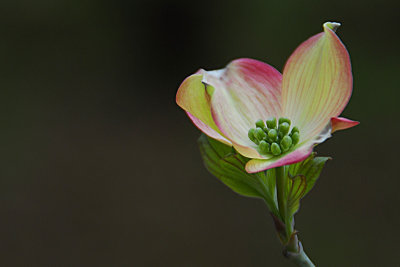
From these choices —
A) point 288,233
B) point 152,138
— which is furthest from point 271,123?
point 152,138

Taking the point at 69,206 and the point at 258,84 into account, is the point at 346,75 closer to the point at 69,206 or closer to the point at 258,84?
the point at 258,84

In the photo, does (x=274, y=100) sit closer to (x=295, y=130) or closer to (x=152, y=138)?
(x=295, y=130)

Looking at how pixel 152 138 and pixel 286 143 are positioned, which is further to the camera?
pixel 152 138

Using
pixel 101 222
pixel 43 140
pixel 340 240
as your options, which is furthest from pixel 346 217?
pixel 43 140

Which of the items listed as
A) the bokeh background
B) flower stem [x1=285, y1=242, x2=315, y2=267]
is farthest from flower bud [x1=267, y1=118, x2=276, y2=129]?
the bokeh background

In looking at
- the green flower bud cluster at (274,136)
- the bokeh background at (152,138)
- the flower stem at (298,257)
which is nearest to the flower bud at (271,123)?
the green flower bud cluster at (274,136)

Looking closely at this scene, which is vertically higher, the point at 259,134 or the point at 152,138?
the point at 259,134

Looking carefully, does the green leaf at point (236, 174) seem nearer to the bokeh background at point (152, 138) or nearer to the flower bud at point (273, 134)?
the flower bud at point (273, 134)
